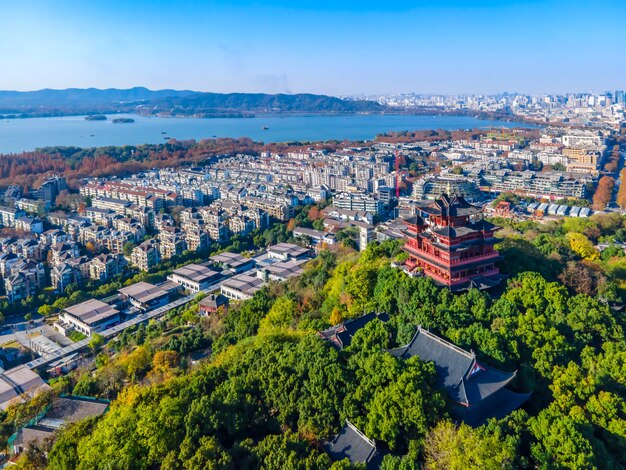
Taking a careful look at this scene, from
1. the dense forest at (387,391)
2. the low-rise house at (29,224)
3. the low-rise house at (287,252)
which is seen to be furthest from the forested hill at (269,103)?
the dense forest at (387,391)

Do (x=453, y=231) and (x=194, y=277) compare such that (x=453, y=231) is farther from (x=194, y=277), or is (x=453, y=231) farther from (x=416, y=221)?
(x=194, y=277)

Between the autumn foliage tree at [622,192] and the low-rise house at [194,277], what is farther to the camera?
the autumn foliage tree at [622,192]

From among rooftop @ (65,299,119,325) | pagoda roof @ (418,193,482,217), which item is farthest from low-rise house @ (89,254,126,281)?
pagoda roof @ (418,193,482,217)

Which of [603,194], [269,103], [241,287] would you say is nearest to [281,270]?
[241,287]

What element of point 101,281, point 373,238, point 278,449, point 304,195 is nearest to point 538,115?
point 304,195

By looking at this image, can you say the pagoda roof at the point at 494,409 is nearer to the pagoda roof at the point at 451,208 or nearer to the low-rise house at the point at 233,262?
the pagoda roof at the point at 451,208

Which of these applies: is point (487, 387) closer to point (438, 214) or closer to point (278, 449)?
point (278, 449)
